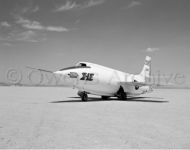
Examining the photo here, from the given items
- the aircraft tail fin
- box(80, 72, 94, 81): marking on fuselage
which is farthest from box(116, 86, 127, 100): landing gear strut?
the aircraft tail fin

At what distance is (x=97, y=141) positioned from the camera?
723cm

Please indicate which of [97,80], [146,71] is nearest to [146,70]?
[146,71]

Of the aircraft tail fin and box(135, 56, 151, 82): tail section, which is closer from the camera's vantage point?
box(135, 56, 151, 82): tail section

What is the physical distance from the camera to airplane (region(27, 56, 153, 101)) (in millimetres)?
22078

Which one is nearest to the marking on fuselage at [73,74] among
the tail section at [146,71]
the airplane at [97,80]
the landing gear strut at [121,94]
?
the airplane at [97,80]

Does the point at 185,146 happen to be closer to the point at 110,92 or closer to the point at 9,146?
the point at 9,146

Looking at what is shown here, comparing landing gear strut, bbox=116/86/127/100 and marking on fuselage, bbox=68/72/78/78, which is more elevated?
marking on fuselage, bbox=68/72/78/78

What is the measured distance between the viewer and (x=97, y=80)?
79.3 ft

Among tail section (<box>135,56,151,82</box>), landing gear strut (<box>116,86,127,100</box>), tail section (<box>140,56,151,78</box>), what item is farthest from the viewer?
tail section (<box>140,56,151,78</box>)

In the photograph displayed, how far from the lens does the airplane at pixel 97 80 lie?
22.1 meters

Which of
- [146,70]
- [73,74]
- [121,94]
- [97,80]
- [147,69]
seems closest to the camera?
[73,74]

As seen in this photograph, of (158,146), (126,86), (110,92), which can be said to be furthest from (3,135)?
(126,86)

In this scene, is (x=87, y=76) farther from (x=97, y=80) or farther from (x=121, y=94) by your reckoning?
(x=121, y=94)

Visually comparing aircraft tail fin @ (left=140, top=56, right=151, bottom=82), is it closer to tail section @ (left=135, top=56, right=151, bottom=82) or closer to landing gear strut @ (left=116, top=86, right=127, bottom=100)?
tail section @ (left=135, top=56, right=151, bottom=82)
